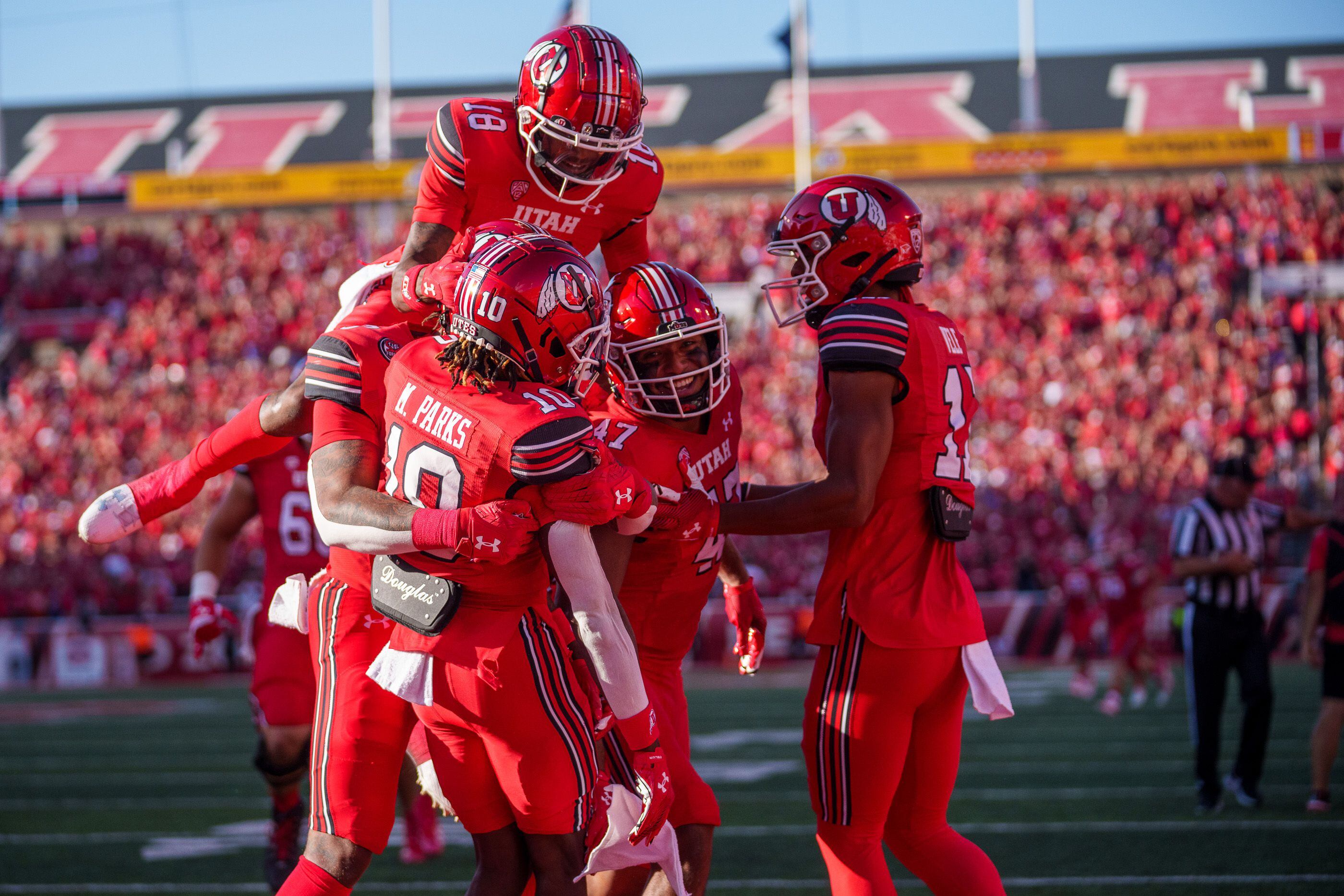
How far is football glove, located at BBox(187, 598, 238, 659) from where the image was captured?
5.47 m

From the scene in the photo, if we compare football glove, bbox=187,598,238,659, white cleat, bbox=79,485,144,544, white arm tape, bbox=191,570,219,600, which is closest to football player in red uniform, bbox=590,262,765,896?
white cleat, bbox=79,485,144,544

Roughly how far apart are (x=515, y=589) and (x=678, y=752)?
83cm

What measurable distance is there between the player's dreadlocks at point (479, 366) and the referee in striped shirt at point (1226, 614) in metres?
5.50

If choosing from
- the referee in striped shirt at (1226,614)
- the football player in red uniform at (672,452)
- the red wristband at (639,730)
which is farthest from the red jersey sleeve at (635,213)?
the referee in striped shirt at (1226,614)

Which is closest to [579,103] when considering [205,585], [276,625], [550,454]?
[550,454]

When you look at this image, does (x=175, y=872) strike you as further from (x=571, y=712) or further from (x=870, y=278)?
(x=870, y=278)

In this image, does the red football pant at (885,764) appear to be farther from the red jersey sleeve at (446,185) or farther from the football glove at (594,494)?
the red jersey sleeve at (446,185)

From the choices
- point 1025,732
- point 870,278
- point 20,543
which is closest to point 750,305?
point 20,543

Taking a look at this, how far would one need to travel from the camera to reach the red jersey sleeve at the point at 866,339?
3594mm

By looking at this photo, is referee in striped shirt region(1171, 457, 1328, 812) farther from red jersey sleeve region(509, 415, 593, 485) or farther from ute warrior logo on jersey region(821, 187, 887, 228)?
red jersey sleeve region(509, 415, 593, 485)

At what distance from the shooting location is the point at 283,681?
5.54 metres

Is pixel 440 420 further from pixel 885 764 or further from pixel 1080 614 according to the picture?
pixel 1080 614

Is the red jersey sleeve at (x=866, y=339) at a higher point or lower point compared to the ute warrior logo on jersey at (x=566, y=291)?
lower

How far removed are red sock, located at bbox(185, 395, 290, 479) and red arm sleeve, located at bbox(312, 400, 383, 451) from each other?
61cm
